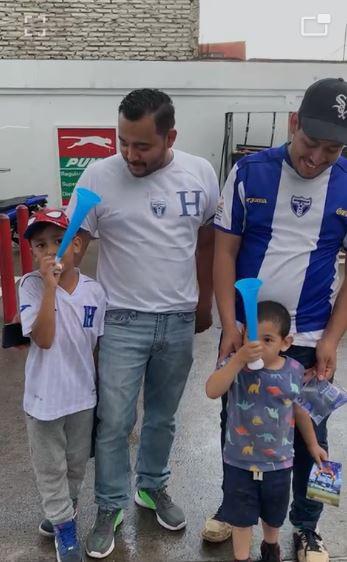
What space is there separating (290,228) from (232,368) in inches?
23.0

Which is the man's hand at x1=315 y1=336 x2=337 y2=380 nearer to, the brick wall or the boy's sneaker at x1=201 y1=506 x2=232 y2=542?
the boy's sneaker at x1=201 y1=506 x2=232 y2=542

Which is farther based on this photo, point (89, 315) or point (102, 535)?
point (102, 535)

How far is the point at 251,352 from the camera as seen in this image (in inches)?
76.4

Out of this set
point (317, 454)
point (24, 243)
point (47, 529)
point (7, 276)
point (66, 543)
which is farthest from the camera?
point (24, 243)

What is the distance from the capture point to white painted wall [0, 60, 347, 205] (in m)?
11.4

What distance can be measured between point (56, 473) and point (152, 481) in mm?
591

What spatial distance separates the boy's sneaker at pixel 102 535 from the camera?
2502 millimetres

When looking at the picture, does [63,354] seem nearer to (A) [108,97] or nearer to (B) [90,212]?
(B) [90,212]

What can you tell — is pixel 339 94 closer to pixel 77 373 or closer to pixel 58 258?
pixel 58 258

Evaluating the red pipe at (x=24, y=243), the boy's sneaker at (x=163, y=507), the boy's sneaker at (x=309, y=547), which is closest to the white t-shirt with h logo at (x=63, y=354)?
the boy's sneaker at (x=163, y=507)

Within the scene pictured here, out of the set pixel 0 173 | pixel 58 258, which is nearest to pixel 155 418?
pixel 58 258

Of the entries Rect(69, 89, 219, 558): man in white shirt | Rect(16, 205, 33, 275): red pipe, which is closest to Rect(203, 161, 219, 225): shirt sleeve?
Rect(69, 89, 219, 558): man in white shirt

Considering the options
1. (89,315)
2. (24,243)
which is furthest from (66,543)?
(24,243)

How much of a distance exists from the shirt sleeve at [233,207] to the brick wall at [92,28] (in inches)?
407
